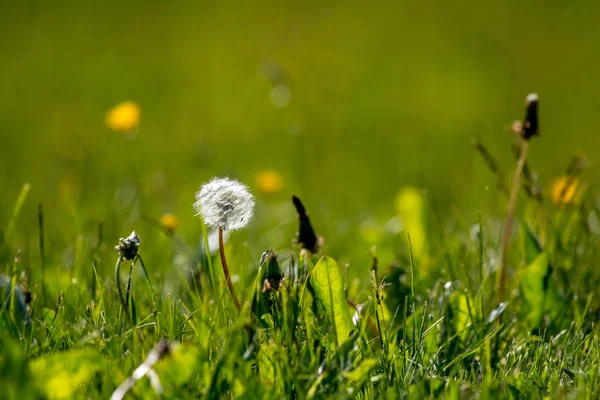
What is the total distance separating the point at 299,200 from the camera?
175cm

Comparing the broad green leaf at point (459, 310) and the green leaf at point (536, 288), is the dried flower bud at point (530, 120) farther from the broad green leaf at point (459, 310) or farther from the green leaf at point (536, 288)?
the broad green leaf at point (459, 310)

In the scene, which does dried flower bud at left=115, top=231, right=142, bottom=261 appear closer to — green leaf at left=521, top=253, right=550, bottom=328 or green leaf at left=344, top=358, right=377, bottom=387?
green leaf at left=344, top=358, right=377, bottom=387

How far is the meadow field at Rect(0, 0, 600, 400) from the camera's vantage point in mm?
1529

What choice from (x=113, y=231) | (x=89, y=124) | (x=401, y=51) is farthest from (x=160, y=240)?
(x=401, y=51)

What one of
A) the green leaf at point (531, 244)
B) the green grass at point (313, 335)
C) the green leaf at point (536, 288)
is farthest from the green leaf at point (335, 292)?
the green leaf at point (531, 244)

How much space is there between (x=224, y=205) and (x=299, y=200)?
184 millimetres

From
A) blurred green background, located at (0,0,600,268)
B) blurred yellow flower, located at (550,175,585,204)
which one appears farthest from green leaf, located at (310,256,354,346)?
blurred green background, located at (0,0,600,268)

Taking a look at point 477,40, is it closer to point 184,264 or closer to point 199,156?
point 199,156

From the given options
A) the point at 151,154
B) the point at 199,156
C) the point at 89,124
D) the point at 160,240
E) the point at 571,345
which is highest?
the point at 89,124

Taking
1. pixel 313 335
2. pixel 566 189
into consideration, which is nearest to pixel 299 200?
pixel 313 335

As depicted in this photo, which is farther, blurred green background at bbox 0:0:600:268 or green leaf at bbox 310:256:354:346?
blurred green background at bbox 0:0:600:268

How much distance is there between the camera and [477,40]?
8.23 metres

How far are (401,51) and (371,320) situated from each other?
6842mm

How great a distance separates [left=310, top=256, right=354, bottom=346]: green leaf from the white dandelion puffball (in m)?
0.22
